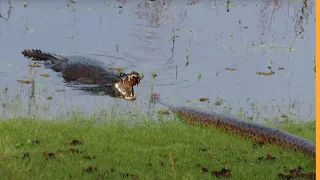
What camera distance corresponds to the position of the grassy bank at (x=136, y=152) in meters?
8.32

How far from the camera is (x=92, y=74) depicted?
58.9 feet

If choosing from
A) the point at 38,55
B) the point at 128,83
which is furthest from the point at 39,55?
the point at 128,83

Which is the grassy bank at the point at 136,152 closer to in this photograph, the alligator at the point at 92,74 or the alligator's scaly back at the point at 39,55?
the alligator at the point at 92,74

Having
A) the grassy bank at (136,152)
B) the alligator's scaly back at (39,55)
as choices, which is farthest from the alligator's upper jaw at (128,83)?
the grassy bank at (136,152)

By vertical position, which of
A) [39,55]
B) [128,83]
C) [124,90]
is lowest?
[124,90]

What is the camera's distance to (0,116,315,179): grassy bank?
832 centimetres

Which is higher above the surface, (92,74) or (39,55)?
(39,55)

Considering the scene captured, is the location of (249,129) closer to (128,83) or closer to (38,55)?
(128,83)

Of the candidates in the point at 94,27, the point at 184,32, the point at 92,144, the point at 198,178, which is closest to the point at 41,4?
the point at 94,27

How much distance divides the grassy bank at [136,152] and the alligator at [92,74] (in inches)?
170

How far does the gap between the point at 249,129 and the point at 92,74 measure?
24.8 ft

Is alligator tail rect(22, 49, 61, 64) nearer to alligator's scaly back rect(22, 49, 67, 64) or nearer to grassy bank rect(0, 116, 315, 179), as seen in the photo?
alligator's scaly back rect(22, 49, 67, 64)

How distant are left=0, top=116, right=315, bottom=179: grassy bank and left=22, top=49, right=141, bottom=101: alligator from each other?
433 cm

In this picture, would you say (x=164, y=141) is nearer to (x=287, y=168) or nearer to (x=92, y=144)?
(x=92, y=144)
